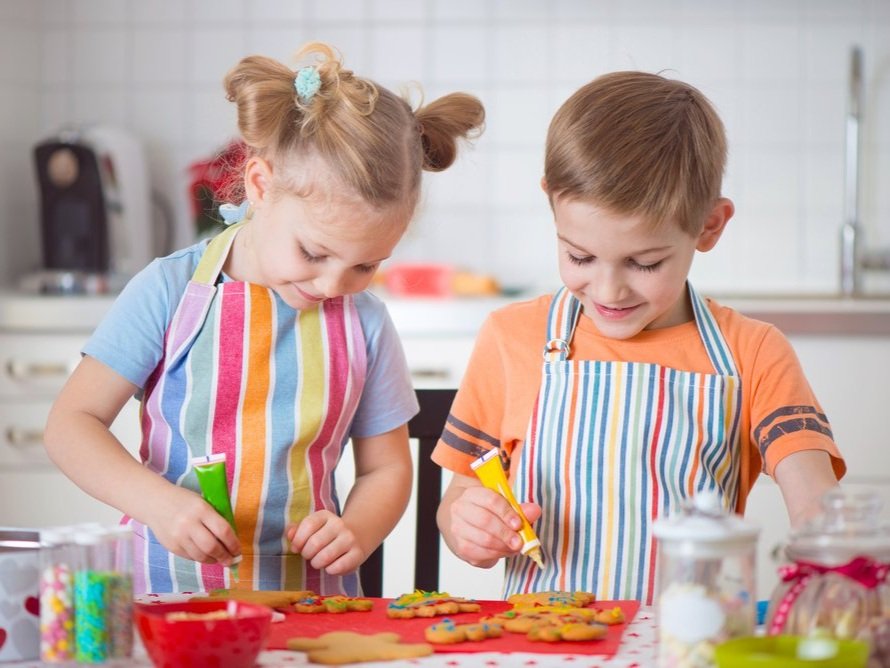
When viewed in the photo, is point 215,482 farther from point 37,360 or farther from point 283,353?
point 37,360

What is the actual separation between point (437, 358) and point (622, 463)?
3.63 feet

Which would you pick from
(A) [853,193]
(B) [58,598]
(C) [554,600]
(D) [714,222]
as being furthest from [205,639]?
(A) [853,193]

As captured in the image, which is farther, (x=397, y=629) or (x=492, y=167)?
(x=492, y=167)

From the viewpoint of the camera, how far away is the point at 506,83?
282cm

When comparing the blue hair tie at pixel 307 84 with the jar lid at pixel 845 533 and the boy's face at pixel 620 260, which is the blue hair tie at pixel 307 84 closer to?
the boy's face at pixel 620 260

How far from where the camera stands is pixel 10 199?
2.83 metres

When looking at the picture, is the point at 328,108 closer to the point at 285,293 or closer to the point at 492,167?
the point at 285,293

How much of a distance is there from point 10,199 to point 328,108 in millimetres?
1910

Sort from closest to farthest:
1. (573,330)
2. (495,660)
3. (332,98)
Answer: (495,660)
(332,98)
(573,330)

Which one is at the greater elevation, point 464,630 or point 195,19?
point 195,19

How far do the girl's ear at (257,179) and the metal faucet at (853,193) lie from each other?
5.78 feet

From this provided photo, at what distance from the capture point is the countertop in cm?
218

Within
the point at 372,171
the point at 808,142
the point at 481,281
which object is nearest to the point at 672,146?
the point at 372,171

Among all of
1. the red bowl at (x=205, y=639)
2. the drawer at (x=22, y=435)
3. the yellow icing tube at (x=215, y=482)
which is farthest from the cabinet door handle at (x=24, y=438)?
the red bowl at (x=205, y=639)
